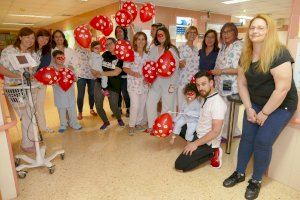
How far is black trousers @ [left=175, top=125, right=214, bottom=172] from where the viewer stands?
2309mm

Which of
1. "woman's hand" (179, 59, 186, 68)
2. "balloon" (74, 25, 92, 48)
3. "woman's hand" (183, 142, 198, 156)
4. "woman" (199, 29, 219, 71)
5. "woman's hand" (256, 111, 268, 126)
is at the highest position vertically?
"balloon" (74, 25, 92, 48)

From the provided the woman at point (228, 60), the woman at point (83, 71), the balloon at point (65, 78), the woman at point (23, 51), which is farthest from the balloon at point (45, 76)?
the woman at point (228, 60)

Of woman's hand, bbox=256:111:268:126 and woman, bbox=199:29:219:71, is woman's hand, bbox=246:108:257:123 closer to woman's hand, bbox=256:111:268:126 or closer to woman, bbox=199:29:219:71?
woman's hand, bbox=256:111:268:126

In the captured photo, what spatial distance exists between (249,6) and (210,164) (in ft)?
20.7

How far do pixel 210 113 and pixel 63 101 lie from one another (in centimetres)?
199

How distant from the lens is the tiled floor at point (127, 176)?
78.0 inches

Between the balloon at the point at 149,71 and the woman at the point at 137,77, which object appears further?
the woman at the point at 137,77

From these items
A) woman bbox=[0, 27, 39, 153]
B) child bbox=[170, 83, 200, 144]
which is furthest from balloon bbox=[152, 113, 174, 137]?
woman bbox=[0, 27, 39, 153]

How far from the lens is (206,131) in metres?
2.37

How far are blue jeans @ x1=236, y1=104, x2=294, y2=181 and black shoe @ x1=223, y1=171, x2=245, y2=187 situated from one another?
63 mm

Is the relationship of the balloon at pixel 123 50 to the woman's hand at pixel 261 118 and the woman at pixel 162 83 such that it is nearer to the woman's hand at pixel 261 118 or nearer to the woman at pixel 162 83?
the woman at pixel 162 83

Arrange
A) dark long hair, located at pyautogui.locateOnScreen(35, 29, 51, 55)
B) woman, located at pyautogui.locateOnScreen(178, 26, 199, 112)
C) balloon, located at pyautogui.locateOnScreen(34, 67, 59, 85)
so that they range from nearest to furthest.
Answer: balloon, located at pyautogui.locateOnScreen(34, 67, 59, 85), dark long hair, located at pyautogui.locateOnScreen(35, 29, 51, 55), woman, located at pyautogui.locateOnScreen(178, 26, 199, 112)

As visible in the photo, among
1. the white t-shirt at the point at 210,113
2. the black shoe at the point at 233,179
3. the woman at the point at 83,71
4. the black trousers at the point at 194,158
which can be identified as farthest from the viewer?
the woman at the point at 83,71

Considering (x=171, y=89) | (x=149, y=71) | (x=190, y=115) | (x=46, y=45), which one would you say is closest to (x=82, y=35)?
(x=46, y=45)
